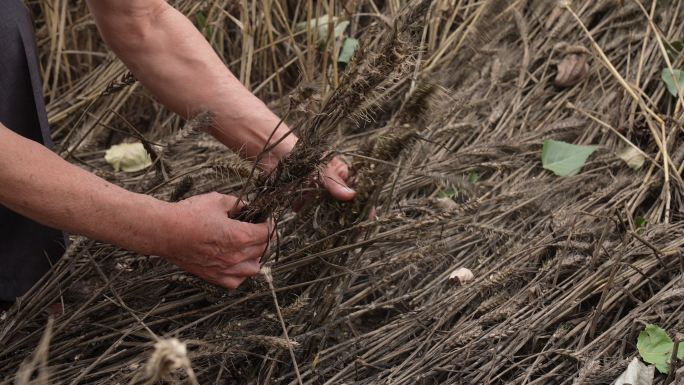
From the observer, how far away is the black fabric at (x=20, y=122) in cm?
154

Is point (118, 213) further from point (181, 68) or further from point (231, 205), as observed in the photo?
point (181, 68)

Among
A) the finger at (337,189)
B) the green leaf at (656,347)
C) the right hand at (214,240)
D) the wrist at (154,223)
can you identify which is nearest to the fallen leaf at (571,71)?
the green leaf at (656,347)

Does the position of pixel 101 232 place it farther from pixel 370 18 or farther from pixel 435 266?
pixel 370 18

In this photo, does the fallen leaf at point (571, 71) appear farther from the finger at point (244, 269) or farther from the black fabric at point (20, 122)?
the black fabric at point (20, 122)

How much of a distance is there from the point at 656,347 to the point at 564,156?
2.12 feet

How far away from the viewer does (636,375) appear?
4.74ft

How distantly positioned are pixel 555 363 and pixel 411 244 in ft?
1.33

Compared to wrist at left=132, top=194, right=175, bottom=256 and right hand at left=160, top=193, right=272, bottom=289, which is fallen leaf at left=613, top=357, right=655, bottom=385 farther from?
wrist at left=132, top=194, right=175, bottom=256

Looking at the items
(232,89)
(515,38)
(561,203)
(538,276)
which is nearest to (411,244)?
(538,276)

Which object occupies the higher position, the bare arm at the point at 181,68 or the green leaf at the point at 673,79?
the bare arm at the point at 181,68

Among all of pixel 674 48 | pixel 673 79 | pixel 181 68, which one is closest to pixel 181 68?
pixel 181 68

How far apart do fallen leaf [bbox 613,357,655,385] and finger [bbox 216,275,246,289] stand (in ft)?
2.21

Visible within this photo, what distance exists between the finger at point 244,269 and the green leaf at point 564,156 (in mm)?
903

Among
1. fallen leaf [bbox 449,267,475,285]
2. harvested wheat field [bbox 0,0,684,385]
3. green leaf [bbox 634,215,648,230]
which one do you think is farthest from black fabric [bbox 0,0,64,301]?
green leaf [bbox 634,215,648,230]
